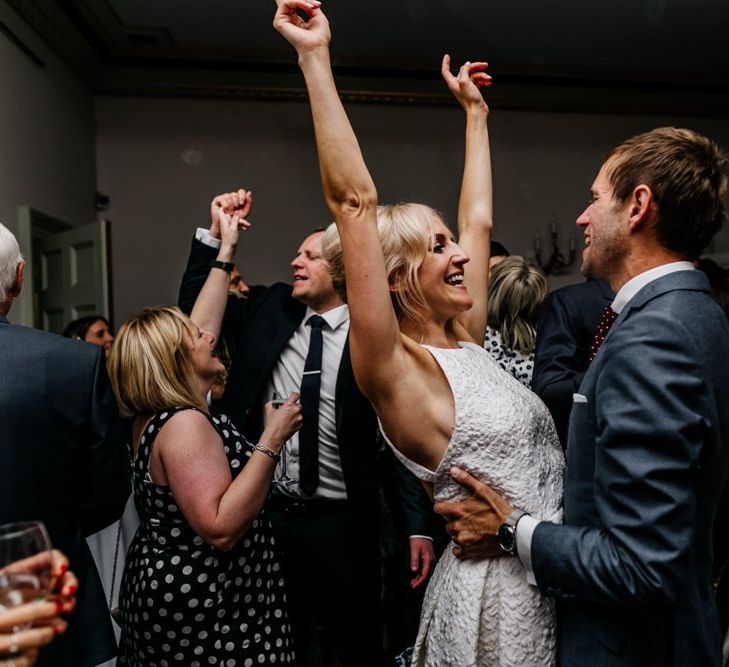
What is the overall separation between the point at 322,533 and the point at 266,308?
845 millimetres

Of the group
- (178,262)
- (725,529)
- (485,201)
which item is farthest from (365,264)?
(178,262)

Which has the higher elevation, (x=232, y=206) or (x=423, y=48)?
(x=423, y=48)

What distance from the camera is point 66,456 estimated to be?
71.0 inches

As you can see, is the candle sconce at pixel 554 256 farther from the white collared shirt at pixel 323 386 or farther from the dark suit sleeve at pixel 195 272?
the dark suit sleeve at pixel 195 272

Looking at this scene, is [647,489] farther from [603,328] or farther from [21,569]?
[603,328]

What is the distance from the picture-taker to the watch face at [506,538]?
1275mm

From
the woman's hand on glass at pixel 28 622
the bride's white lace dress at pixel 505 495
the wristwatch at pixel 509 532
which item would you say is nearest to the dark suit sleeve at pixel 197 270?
the bride's white lace dress at pixel 505 495

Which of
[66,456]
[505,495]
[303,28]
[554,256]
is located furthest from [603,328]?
[554,256]

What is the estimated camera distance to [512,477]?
140cm

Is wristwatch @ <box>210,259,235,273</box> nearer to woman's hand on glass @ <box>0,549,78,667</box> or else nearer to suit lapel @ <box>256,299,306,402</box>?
suit lapel @ <box>256,299,306,402</box>

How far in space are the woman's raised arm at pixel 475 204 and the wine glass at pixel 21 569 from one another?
4.14ft

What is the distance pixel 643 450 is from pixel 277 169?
20.1 feet

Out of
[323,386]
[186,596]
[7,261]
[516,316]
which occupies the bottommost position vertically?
[186,596]

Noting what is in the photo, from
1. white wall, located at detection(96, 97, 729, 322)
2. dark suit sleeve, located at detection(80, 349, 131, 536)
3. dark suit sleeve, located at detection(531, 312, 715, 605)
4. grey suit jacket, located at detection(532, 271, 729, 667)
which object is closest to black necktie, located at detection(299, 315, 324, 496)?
dark suit sleeve, located at detection(80, 349, 131, 536)
